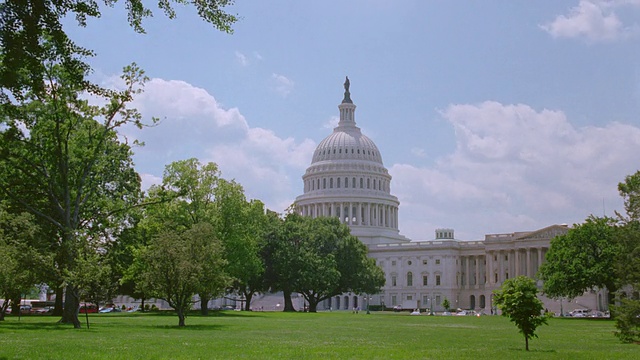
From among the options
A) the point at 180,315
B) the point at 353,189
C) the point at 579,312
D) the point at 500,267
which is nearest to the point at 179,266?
the point at 180,315

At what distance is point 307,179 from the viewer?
19312 centimetres

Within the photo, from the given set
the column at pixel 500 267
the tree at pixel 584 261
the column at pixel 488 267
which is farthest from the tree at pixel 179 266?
the column at pixel 488 267

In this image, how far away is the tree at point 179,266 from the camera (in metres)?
49.8

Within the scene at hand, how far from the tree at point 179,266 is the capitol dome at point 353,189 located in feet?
419

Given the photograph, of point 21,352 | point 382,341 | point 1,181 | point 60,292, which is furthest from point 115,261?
point 21,352

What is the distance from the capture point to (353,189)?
185 meters

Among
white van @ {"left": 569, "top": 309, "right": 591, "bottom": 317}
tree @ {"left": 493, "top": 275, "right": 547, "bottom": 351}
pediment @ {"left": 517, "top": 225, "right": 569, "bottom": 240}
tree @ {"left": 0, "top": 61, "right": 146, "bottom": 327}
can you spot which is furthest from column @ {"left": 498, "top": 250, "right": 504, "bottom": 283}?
tree @ {"left": 493, "top": 275, "right": 547, "bottom": 351}

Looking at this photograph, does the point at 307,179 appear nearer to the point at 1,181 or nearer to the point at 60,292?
the point at 60,292

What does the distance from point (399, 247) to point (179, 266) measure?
12462 cm

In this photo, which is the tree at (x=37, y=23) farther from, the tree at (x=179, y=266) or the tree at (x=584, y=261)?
the tree at (x=584, y=261)

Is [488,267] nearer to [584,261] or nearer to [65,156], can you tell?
[584,261]

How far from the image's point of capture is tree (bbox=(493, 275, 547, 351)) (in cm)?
3125

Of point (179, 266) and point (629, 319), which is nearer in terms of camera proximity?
point (629, 319)

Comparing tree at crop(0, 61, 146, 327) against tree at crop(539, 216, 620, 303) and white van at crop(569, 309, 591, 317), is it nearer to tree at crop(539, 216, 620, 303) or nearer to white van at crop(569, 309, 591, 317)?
tree at crop(539, 216, 620, 303)
